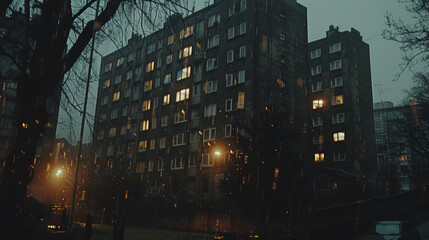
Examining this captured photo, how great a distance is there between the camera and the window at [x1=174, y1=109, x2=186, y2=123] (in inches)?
1650

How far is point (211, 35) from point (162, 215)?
21.3 m

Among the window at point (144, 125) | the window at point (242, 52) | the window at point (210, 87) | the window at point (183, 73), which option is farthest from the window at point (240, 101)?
the window at point (144, 125)

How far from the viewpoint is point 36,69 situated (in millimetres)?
8477

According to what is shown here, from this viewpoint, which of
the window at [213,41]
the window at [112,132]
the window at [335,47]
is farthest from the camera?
the window at [112,132]

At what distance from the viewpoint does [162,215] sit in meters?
36.0

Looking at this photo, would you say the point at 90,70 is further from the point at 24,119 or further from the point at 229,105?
the point at 229,105

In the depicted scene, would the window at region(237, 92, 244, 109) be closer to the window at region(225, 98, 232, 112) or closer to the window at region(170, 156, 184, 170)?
the window at region(225, 98, 232, 112)

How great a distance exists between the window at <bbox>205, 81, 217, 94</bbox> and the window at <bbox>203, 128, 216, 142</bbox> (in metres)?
4.61

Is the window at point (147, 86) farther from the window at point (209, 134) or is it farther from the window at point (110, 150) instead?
the window at point (209, 134)

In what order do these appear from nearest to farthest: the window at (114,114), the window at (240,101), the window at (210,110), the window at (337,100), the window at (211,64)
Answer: the window at (240,101) < the window at (210,110) < the window at (211,64) < the window at (337,100) < the window at (114,114)

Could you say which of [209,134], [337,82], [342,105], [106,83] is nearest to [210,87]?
[209,134]

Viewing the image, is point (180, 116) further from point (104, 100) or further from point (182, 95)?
point (104, 100)

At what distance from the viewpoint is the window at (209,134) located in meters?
37.6

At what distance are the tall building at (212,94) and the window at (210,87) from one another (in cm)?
12
